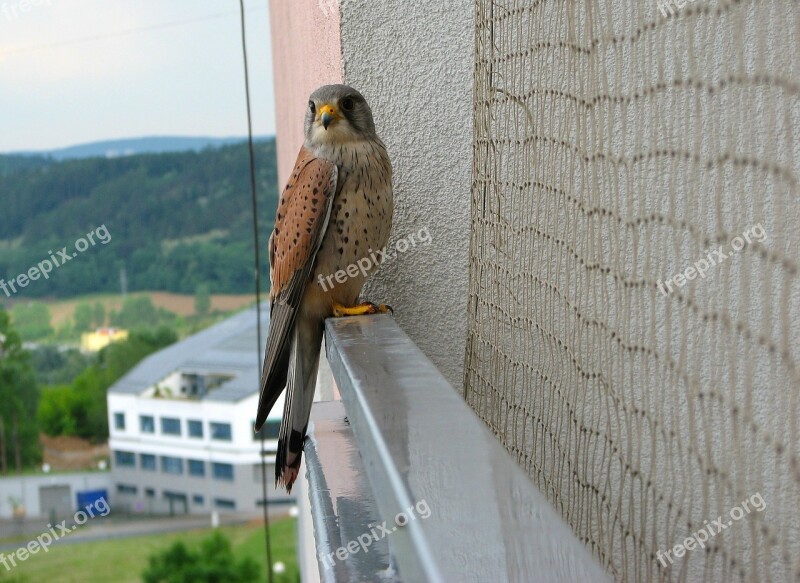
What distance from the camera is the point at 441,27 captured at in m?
1.68

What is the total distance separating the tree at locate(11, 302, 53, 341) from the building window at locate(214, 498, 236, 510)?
93.2 inches

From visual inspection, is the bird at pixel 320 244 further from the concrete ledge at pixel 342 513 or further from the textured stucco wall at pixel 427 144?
the concrete ledge at pixel 342 513

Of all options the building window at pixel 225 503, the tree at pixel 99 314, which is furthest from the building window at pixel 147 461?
the tree at pixel 99 314

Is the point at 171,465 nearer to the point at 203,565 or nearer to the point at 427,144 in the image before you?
the point at 203,565

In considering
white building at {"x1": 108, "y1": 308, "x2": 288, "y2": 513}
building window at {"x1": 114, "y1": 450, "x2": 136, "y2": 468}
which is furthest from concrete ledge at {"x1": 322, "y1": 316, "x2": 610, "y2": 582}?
building window at {"x1": 114, "y1": 450, "x2": 136, "y2": 468}

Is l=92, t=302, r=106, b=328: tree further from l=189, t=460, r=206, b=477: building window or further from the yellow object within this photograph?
l=189, t=460, r=206, b=477: building window

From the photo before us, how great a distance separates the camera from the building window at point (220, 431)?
7.62 metres

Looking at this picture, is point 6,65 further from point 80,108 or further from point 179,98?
point 179,98

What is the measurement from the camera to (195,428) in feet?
25.5

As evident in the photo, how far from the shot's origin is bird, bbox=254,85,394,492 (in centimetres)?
165

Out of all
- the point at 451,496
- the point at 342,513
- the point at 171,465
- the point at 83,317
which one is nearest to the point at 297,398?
the point at 342,513

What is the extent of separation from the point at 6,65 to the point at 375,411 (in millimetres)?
8332

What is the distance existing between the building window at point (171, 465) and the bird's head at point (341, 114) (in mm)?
6826

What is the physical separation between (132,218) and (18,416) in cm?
247
